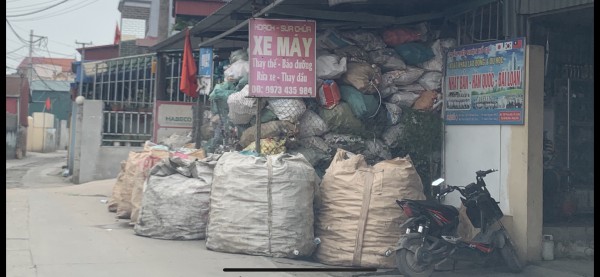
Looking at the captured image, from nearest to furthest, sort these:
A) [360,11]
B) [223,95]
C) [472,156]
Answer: [472,156] → [360,11] → [223,95]

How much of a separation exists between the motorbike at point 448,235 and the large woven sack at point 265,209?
955 millimetres

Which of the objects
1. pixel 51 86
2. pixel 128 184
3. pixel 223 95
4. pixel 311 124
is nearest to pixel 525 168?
pixel 311 124

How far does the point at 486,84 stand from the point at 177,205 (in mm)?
3612

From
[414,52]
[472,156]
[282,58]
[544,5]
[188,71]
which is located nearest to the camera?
[544,5]

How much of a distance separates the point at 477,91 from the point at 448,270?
2090mm

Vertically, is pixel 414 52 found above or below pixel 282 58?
above

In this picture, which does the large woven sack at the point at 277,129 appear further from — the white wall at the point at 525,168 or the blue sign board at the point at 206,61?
the blue sign board at the point at 206,61

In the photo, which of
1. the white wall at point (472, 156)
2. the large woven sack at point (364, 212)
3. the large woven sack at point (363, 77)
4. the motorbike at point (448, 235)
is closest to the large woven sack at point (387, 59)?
the large woven sack at point (363, 77)

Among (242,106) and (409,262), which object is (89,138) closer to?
(242,106)

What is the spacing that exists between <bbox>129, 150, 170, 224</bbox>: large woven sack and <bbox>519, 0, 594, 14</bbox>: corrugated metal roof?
187 inches

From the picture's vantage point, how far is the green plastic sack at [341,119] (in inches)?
332

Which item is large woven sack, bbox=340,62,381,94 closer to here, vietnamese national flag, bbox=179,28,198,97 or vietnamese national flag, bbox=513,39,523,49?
vietnamese national flag, bbox=513,39,523,49

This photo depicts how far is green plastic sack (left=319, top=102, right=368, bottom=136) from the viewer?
27.6 feet

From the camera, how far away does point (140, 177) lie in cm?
941
